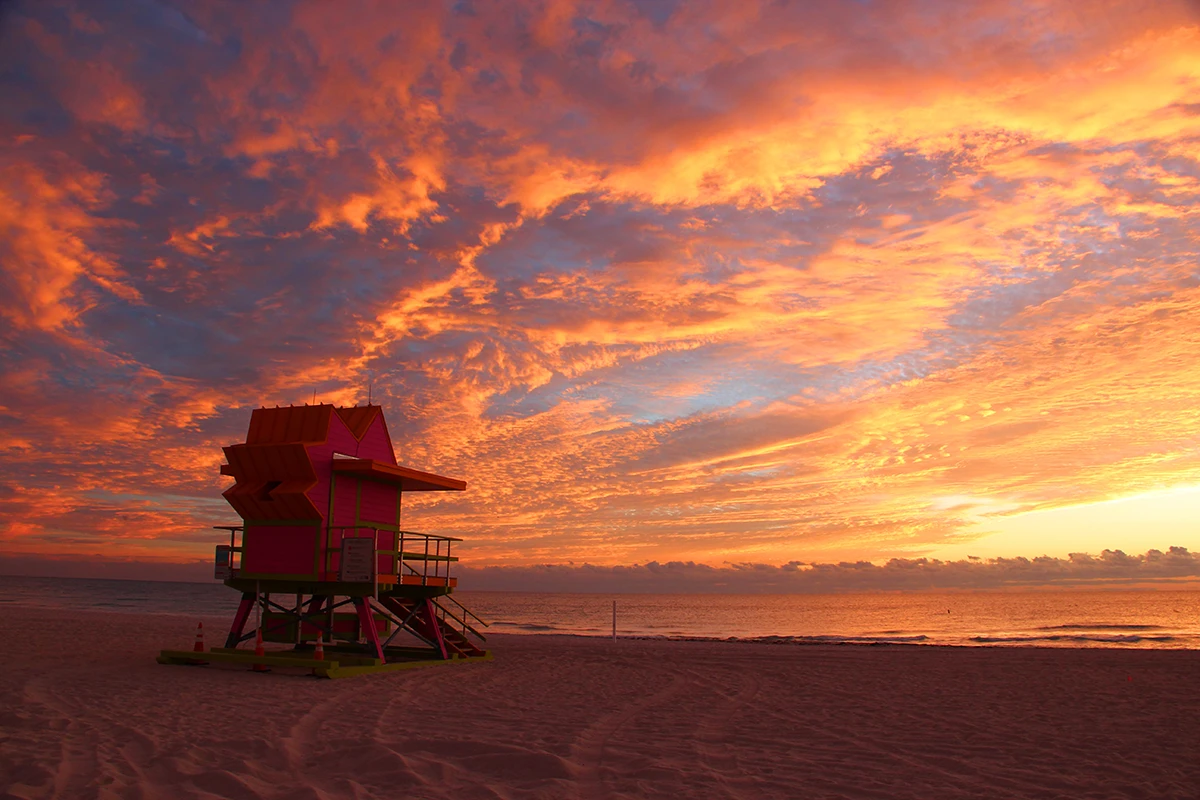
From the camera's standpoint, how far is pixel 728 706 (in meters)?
12.1

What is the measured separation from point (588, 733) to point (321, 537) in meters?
8.78

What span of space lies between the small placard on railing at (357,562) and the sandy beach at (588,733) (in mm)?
1953

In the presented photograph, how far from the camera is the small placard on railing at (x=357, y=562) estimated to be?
1538 cm

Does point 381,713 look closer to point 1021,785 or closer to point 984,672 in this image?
point 1021,785

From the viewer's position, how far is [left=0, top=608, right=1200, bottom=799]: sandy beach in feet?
23.1

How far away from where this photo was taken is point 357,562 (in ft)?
50.9

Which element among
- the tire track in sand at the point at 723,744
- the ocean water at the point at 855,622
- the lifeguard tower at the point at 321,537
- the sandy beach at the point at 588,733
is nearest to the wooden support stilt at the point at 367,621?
the lifeguard tower at the point at 321,537

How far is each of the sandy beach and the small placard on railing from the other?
1.95m

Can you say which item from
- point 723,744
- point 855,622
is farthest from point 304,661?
point 855,622

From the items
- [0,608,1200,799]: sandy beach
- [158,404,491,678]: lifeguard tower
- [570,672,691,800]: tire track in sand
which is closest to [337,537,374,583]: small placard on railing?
[158,404,491,678]: lifeguard tower

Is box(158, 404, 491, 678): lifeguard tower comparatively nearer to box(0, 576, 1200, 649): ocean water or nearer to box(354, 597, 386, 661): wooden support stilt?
box(354, 597, 386, 661): wooden support stilt

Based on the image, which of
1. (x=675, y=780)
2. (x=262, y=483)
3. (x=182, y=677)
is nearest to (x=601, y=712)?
(x=675, y=780)

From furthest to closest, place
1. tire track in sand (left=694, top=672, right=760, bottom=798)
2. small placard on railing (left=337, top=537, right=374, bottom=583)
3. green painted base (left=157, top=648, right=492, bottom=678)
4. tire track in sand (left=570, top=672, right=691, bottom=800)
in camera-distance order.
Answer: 1. small placard on railing (left=337, top=537, right=374, bottom=583)
2. green painted base (left=157, top=648, right=492, bottom=678)
3. tire track in sand (left=694, top=672, right=760, bottom=798)
4. tire track in sand (left=570, top=672, right=691, bottom=800)

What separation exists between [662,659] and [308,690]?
9990mm
